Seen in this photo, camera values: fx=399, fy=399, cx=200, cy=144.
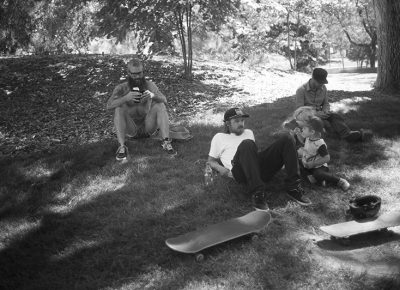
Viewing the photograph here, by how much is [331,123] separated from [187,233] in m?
3.58

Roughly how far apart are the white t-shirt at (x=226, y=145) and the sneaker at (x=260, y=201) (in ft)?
2.13

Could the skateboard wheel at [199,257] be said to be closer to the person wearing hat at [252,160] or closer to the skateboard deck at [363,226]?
the person wearing hat at [252,160]

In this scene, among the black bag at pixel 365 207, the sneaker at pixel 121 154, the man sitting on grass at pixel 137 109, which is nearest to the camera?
the black bag at pixel 365 207

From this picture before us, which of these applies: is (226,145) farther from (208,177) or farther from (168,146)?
(168,146)

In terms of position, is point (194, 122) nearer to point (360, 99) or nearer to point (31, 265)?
point (360, 99)

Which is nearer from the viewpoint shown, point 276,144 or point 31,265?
point 31,265

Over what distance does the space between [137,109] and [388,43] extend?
5.92 meters

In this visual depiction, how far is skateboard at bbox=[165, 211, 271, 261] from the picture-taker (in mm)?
3633

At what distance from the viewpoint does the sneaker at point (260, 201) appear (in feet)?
14.5

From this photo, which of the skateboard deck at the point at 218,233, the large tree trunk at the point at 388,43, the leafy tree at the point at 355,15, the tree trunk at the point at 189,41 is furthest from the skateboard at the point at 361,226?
the leafy tree at the point at 355,15

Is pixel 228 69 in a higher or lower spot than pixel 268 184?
higher

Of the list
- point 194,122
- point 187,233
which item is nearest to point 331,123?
point 194,122

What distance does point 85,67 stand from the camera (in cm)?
1127

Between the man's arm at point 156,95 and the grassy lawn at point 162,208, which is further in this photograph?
the man's arm at point 156,95
